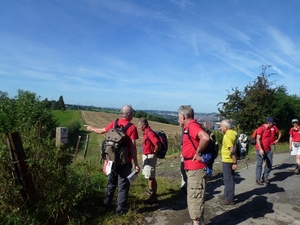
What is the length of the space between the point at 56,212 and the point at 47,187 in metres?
0.39

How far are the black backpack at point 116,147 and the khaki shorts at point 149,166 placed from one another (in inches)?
47.7

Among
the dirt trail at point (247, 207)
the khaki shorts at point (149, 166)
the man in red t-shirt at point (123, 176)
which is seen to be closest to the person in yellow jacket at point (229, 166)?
the dirt trail at point (247, 207)

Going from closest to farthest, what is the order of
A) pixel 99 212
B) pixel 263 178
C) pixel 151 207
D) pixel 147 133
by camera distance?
1. pixel 99 212
2. pixel 151 207
3. pixel 147 133
4. pixel 263 178

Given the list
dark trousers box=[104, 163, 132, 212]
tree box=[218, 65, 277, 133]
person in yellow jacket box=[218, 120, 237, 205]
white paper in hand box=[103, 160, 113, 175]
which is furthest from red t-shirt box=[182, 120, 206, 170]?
tree box=[218, 65, 277, 133]

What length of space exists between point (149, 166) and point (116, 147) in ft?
4.90

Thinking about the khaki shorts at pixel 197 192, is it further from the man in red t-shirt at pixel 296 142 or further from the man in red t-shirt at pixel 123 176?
the man in red t-shirt at pixel 296 142

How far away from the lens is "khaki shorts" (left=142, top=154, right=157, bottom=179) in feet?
16.4

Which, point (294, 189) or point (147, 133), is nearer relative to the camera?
point (147, 133)

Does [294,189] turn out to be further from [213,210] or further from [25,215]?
[25,215]

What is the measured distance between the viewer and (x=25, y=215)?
3203mm

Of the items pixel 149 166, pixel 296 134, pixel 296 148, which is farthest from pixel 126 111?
pixel 296 148

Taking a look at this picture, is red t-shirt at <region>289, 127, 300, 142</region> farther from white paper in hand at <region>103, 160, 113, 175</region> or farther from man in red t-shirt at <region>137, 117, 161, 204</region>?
white paper in hand at <region>103, 160, 113, 175</region>

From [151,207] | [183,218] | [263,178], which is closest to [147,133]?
[151,207]

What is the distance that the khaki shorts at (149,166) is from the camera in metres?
5.00
